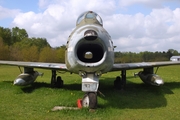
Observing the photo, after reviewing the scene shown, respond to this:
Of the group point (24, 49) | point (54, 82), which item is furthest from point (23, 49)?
point (54, 82)

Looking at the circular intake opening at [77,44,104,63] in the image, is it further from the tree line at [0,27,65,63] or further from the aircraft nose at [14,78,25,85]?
the tree line at [0,27,65,63]

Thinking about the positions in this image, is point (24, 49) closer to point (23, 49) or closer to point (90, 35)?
point (23, 49)

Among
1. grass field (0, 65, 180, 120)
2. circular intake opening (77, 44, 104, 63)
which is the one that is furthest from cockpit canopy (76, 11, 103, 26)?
grass field (0, 65, 180, 120)

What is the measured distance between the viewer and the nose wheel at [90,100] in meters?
7.47

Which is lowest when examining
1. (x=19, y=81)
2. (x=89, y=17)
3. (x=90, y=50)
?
(x=19, y=81)

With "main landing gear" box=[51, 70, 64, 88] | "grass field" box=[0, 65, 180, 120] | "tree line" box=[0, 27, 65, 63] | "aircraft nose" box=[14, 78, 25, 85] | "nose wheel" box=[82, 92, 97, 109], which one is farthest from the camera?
"tree line" box=[0, 27, 65, 63]

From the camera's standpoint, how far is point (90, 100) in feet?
24.6

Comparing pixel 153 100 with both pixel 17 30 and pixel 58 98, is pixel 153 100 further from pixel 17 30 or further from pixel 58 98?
pixel 17 30

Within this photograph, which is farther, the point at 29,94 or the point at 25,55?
the point at 25,55

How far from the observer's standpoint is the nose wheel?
7.47 meters

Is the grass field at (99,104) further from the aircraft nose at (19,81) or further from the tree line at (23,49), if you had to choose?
the tree line at (23,49)

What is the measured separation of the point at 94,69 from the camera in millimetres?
7512

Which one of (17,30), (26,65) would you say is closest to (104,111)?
(26,65)

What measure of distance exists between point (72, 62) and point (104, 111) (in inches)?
73.7
